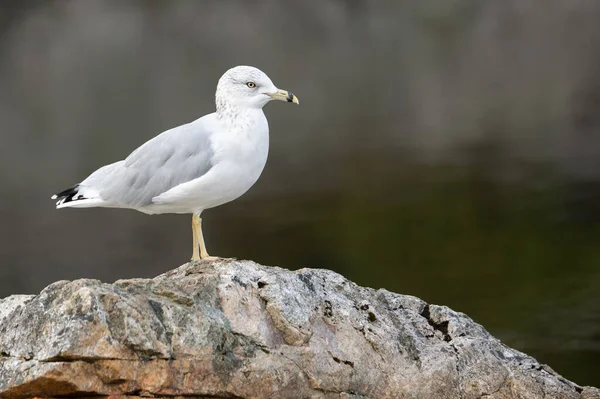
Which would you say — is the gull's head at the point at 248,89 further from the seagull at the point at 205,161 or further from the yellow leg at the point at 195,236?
the yellow leg at the point at 195,236

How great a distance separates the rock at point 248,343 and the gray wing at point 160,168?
1.44 ft

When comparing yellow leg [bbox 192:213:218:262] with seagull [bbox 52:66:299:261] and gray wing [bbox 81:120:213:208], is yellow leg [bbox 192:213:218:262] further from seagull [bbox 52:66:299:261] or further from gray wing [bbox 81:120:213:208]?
gray wing [bbox 81:120:213:208]

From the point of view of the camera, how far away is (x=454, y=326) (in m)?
4.68

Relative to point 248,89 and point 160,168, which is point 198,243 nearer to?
point 160,168

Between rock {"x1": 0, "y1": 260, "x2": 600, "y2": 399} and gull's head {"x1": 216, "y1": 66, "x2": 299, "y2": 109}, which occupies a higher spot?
gull's head {"x1": 216, "y1": 66, "x2": 299, "y2": 109}

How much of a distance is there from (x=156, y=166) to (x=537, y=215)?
7.93m

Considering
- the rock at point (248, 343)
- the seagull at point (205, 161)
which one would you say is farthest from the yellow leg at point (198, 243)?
the rock at point (248, 343)

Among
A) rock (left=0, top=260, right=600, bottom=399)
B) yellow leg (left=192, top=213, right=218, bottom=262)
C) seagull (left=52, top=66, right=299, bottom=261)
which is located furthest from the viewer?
yellow leg (left=192, top=213, right=218, bottom=262)

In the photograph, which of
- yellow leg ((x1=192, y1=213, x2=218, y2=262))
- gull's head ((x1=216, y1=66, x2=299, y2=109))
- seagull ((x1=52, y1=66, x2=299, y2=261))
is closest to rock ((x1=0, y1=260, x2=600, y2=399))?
yellow leg ((x1=192, y1=213, x2=218, y2=262))

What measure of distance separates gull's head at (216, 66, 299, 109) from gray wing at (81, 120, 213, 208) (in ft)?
0.70

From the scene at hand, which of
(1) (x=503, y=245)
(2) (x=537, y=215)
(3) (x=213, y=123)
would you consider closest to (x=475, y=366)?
(3) (x=213, y=123)

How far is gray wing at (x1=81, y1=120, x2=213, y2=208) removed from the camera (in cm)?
472

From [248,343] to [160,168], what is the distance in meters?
1.08

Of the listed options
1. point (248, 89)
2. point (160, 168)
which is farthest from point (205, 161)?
point (248, 89)
